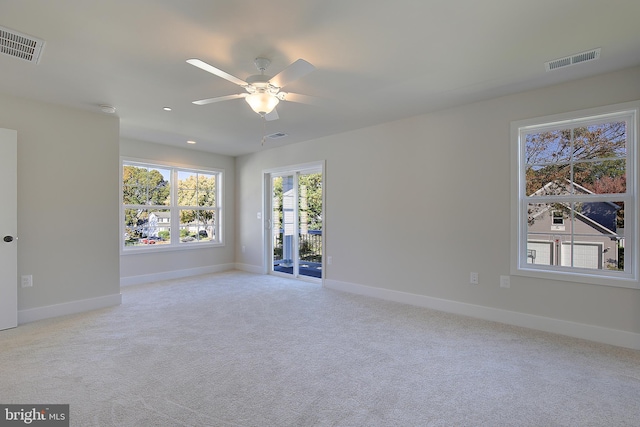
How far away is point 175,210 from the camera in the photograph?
19.3 ft

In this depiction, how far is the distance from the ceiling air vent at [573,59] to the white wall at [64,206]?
5013mm

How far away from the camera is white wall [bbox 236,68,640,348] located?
3.02 meters

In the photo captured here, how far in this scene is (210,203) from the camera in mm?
6520

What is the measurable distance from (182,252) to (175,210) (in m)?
0.83

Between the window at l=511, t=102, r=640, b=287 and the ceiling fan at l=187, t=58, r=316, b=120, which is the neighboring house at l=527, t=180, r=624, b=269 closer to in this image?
the window at l=511, t=102, r=640, b=287

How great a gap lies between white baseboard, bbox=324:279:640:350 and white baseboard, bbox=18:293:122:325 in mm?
3442

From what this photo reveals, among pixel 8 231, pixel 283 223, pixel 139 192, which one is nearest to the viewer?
pixel 8 231

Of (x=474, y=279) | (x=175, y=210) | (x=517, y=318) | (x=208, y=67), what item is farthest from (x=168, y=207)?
(x=517, y=318)

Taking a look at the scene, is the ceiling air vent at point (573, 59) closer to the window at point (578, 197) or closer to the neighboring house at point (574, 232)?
the window at point (578, 197)

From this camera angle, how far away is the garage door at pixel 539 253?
331 centimetres

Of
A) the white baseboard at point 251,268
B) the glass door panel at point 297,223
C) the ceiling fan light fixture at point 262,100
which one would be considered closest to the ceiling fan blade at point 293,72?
the ceiling fan light fixture at point 262,100

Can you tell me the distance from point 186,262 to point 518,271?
5500mm

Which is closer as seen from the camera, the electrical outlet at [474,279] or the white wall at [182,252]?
the electrical outlet at [474,279]

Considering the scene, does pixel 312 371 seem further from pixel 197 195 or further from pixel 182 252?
pixel 197 195
